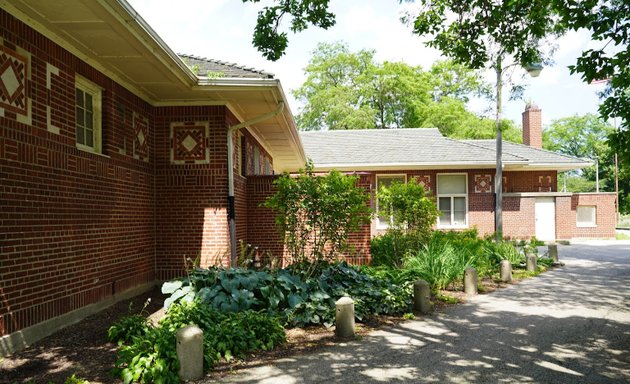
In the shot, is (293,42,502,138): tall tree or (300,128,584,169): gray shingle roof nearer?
(300,128,584,169): gray shingle roof

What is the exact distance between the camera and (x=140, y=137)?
9.17 meters

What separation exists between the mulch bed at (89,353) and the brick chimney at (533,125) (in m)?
24.4

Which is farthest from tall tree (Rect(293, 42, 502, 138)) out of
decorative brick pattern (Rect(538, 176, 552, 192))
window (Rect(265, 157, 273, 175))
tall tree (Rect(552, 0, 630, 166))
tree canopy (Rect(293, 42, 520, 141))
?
tall tree (Rect(552, 0, 630, 166))

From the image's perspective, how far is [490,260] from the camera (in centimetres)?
1236

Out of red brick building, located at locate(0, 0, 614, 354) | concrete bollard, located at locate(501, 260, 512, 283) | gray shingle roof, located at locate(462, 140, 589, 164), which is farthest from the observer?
gray shingle roof, located at locate(462, 140, 589, 164)

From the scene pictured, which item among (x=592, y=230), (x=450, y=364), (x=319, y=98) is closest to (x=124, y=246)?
(x=450, y=364)

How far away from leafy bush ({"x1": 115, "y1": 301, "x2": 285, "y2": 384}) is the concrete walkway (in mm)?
491

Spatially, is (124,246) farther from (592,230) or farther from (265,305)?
(592,230)

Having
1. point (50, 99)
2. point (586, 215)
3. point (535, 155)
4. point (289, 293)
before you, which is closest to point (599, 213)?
point (586, 215)

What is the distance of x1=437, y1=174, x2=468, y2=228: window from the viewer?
2183 centimetres

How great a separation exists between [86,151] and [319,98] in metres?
34.5

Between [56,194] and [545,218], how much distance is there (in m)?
22.4

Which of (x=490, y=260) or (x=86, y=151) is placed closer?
(x=86, y=151)

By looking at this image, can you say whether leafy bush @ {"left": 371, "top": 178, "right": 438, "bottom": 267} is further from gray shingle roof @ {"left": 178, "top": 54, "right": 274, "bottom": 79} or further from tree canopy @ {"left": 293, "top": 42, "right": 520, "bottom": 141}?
tree canopy @ {"left": 293, "top": 42, "right": 520, "bottom": 141}
